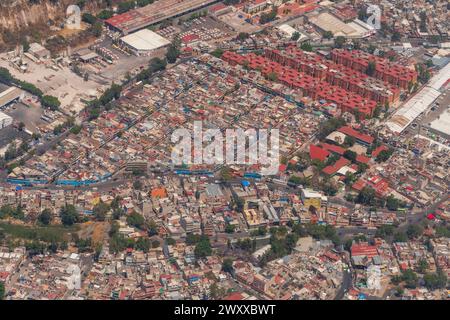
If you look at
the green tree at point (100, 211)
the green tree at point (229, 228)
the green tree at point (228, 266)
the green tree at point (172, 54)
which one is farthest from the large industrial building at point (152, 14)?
the green tree at point (228, 266)

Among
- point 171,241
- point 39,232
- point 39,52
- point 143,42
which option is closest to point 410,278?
point 171,241

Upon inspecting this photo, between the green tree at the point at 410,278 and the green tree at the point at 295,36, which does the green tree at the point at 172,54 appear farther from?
the green tree at the point at 410,278

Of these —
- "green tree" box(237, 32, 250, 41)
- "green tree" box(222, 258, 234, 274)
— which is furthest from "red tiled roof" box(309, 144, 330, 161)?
"green tree" box(237, 32, 250, 41)

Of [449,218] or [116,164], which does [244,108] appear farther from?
A: [449,218]

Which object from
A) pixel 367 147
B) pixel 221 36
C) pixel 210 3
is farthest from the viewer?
pixel 210 3

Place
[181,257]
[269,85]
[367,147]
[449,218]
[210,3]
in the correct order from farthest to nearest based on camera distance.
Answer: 1. [210,3]
2. [269,85]
3. [367,147]
4. [449,218]
5. [181,257]

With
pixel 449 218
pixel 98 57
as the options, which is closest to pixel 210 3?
pixel 98 57

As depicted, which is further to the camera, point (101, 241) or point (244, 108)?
point (244, 108)

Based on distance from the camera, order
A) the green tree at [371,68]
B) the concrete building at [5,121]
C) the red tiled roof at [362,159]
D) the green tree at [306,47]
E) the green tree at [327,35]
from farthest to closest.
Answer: the green tree at [327,35] < the green tree at [306,47] < the green tree at [371,68] < the concrete building at [5,121] < the red tiled roof at [362,159]

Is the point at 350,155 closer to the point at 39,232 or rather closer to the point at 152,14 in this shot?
the point at 39,232
